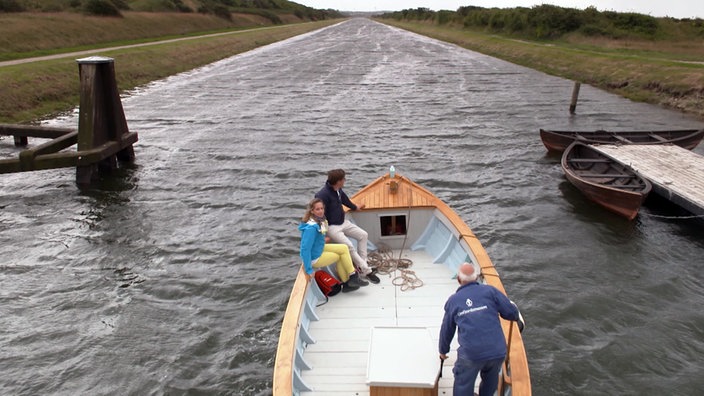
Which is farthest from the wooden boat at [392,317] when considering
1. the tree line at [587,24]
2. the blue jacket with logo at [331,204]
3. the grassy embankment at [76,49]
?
the tree line at [587,24]

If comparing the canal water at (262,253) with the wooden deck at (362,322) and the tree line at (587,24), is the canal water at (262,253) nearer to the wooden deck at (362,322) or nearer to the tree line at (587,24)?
the wooden deck at (362,322)

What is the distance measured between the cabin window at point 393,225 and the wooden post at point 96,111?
12.2m

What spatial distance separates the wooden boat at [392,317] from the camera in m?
7.19

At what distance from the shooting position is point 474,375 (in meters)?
6.71

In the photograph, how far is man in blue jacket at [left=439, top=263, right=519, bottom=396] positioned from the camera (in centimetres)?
656

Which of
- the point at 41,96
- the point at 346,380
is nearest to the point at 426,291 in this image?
the point at 346,380

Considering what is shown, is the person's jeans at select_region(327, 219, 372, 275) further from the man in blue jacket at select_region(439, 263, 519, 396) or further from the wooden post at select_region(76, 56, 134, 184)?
the wooden post at select_region(76, 56, 134, 184)

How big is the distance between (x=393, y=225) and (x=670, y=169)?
476 inches

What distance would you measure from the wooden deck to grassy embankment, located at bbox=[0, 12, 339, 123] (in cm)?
2493

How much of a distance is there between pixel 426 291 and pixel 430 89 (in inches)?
1245

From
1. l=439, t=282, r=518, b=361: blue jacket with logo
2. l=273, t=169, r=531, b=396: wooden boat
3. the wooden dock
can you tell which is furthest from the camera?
the wooden dock

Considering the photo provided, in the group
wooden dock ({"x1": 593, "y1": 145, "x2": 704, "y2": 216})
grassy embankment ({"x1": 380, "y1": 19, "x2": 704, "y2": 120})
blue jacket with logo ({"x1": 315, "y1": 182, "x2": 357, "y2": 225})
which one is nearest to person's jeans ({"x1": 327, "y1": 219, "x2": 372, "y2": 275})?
blue jacket with logo ({"x1": 315, "y1": 182, "x2": 357, "y2": 225})

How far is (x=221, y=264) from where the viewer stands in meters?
14.0

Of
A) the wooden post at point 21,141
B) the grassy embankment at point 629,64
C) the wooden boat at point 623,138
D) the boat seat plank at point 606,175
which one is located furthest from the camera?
the grassy embankment at point 629,64
